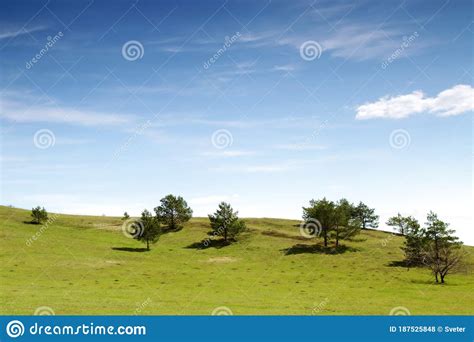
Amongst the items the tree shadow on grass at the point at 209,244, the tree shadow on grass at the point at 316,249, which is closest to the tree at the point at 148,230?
the tree shadow on grass at the point at 209,244

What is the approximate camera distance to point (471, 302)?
144 feet

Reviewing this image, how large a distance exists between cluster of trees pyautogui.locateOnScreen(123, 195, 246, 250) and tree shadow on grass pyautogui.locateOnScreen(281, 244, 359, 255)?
49.5ft

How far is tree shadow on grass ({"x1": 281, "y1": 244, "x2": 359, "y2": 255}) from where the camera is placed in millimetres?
82975

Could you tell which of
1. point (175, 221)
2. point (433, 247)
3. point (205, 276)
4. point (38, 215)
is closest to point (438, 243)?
point (433, 247)

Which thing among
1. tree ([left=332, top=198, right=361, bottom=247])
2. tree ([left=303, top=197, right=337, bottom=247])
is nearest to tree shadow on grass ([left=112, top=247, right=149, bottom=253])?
tree ([left=303, top=197, right=337, bottom=247])

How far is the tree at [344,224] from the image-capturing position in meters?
87.2

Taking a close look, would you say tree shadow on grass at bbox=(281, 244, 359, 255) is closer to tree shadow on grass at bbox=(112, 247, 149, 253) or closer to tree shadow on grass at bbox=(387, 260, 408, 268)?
tree shadow on grass at bbox=(387, 260, 408, 268)

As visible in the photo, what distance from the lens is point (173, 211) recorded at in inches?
4326

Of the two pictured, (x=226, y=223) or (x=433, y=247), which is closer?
(x=433, y=247)

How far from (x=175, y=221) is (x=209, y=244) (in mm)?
20236

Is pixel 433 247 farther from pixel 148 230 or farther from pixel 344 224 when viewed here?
pixel 148 230
